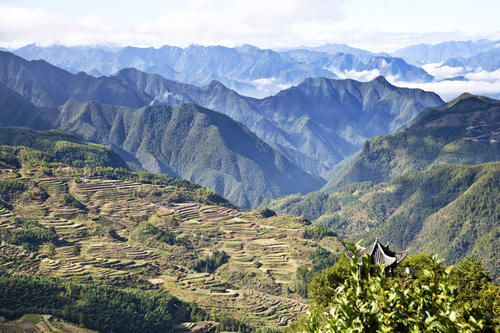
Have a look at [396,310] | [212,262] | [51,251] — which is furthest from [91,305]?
[396,310]

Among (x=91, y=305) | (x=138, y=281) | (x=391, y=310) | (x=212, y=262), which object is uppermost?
(x=391, y=310)

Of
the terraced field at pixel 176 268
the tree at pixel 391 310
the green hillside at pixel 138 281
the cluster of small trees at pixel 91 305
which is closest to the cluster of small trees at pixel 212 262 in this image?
the green hillside at pixel 138 281

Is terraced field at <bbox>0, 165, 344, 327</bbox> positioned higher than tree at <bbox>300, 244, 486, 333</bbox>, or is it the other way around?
tree at <bbox>300, 244, 486, 333</bbox>

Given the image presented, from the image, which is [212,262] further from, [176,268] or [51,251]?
[51,251]

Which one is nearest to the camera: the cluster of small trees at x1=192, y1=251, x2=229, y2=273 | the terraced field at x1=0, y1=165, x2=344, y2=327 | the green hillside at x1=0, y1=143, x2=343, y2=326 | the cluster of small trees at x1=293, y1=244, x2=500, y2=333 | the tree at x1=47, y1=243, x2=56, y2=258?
the cluster of small trees at x1=293, y1=244, x2=500, y2=333

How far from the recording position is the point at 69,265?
526ft

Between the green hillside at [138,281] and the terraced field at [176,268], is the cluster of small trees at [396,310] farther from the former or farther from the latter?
the terraced field at [176,268]

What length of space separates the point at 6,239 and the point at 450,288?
185m

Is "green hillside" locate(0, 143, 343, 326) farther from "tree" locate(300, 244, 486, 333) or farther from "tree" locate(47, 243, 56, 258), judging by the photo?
"tree" locate(300, 244, 486, 333)

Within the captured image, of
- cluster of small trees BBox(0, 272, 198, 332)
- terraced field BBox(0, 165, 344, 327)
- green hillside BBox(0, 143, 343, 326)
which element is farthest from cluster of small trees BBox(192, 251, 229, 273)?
cluster of small trees BBox(0, 272, 198, 332)

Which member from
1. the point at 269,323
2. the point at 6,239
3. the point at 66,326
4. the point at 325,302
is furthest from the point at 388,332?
the point at 6,239

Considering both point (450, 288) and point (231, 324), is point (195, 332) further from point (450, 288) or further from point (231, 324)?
point (450, 288)

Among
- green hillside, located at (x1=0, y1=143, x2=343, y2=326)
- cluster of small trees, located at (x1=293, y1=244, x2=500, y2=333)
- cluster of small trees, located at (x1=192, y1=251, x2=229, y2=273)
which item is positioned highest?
cluster of small trees, located at (x1=293, y1=244, x2=500, y2=333)

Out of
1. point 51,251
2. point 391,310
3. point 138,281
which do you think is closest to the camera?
point 391,310
